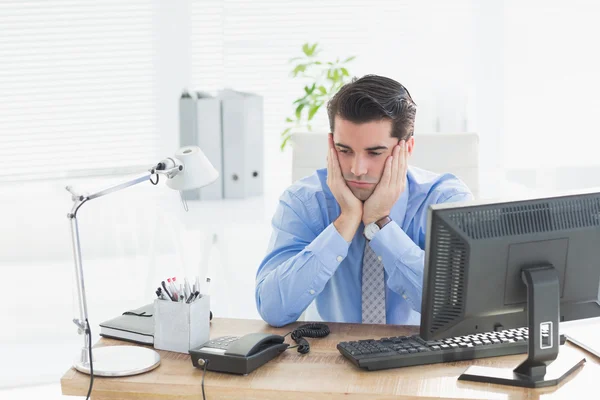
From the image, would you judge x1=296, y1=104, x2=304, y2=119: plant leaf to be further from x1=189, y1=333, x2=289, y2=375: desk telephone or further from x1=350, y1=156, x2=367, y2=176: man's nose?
x1=189, y1=333, x2=289, y2=375: desk telephone

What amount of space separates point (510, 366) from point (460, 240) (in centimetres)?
32

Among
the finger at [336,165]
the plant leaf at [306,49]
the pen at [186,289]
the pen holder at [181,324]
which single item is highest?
the plant leaf at [306,49]

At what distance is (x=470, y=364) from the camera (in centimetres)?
160

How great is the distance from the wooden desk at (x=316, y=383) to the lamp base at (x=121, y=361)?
0.5 inches

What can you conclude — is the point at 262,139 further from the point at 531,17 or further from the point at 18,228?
the point at 531,17

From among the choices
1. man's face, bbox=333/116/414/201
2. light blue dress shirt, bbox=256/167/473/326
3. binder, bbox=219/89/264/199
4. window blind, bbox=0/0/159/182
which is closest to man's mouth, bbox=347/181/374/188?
man's face, bbox=333/116/414/201

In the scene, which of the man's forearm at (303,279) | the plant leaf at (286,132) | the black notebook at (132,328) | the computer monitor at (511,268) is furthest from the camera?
the plant leaf at (286,132)

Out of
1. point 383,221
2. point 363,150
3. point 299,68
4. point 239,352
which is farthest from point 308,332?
point 299,68

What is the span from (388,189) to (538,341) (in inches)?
22.2

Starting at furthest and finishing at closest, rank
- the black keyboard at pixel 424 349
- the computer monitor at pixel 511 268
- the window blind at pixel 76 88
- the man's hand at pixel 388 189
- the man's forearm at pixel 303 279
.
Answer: the window blind at pixel 76 88
the man's hand at pixel 388 189
the man's forearm at pixel 303 279
the black keyboard at pixel 424 349
the computer monitor at pixel 511 268

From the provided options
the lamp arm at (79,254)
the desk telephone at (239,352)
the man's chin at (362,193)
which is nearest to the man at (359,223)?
the man's chin at (362,193)

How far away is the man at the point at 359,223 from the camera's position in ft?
6.07

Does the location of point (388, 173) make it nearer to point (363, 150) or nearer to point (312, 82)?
point (363, 150)

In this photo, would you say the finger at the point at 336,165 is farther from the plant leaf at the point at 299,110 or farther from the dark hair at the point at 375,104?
the plant leaf at the point at 299,110
